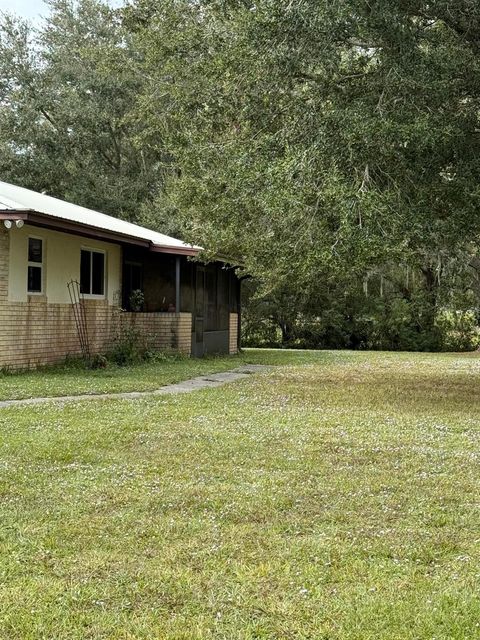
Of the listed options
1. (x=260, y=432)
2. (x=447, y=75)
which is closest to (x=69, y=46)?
(x=447, y=75)

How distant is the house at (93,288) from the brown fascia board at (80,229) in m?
0.02

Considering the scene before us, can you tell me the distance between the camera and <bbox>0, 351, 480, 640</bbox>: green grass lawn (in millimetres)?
3070

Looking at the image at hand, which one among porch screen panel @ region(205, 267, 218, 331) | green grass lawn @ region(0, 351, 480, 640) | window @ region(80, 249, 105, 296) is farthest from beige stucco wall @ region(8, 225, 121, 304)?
green grass lawn @ region(0, 351, 480, 640)

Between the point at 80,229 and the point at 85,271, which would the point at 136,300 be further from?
the point at 80,229

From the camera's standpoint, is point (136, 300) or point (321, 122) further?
point (136, 300)

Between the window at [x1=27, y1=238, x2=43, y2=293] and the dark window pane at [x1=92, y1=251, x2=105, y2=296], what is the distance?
Result: 212 centimetres

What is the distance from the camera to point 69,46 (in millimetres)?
27047

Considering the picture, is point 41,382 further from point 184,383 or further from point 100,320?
point 100,320

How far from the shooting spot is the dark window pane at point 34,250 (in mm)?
13016

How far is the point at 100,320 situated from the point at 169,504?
36.1ft

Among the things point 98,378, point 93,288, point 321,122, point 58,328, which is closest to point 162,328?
point 93,288

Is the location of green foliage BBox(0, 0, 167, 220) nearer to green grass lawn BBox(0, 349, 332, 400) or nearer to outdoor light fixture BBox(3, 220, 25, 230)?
green grass lawn BBox(0, 349, 332, 400)

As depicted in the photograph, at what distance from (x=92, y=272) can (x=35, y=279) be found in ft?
7.23

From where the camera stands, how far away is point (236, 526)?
426cm
